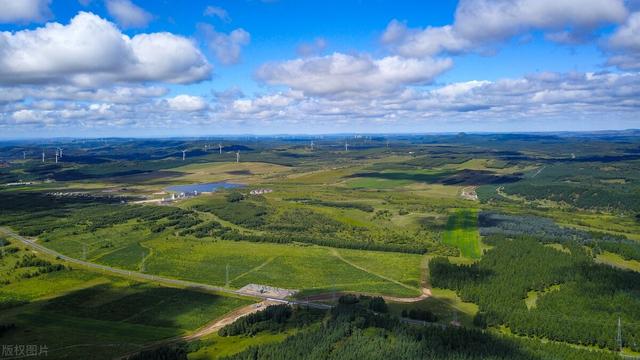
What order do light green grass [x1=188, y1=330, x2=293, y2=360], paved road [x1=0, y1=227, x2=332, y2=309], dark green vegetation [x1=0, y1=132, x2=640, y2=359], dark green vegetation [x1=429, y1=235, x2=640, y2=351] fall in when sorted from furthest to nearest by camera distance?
paved road [x1=0, y1=227, x2=332, y2=309]
dark green vegetation [x1=429, y1=235, x2=640, y2=351]
dark green vegetation [x1=0, y1=132, x2=640, y2=359]
light green grass [x1=188, y1=330, x2=293, y2=360]

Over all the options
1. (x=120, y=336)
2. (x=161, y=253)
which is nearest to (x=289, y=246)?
(x=161, y=253)

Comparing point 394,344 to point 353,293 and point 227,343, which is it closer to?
point 227,343

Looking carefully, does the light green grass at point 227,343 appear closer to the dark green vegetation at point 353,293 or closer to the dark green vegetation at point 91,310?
the dark green vegetation at point 353,293

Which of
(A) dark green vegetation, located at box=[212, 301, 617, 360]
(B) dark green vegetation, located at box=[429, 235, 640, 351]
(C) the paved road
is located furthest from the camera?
(C) the paved road

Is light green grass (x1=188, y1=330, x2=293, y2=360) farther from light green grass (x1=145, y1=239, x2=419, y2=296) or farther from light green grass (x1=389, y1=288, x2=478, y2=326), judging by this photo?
light green grass (x1=145, y1=239, x2=419, y2=296)

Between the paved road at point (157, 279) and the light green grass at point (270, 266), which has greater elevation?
the light green grass at point (270, 266)

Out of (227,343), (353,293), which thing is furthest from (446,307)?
(227,343)

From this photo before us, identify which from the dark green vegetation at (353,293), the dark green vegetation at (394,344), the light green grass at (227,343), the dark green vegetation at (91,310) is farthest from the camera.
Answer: the dark green vegetation at (91,310)

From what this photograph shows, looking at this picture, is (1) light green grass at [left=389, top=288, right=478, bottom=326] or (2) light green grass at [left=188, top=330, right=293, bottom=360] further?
(1) light green grass at [left=389, top=288, right=478, bottom=326]

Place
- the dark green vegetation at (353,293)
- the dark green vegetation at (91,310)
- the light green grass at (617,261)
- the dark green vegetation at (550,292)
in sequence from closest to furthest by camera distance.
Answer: the dark green vegetation at (353,293)
the dark green vegetation at (91,310)
the dark green vegetation at (550,292)
the light green grass at (617,261)

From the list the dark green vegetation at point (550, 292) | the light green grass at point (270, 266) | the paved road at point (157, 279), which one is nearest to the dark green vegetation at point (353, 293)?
the dark green vegetation at point (550, 292)

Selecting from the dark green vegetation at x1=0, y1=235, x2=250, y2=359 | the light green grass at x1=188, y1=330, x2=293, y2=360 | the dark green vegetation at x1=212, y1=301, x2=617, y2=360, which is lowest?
the dark green vegetation at x1=0, y1=235, x2=250, y2=359

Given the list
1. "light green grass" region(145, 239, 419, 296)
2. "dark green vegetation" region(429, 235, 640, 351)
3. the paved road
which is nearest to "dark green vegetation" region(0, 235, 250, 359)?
the paved road
